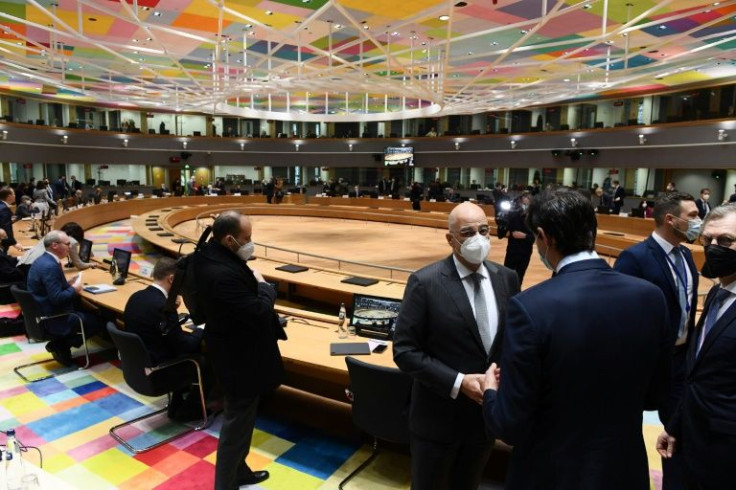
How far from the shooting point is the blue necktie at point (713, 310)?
2.17 metres

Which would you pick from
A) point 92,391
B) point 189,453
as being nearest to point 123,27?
point 92,391

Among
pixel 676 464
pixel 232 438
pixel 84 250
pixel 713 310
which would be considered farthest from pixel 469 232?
pixel 84 250

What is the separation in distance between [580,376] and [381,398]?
5.62ft

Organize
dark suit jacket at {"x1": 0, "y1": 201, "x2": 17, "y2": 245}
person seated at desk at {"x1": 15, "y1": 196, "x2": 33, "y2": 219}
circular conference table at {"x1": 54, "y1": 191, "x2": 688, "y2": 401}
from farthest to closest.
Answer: person seated at desk at {"x1": 15, "y1": 196, "x2": 33, "y2": 219}
dark suit jacket at {"x1": 0, "y1": 201, "x2": 17, "y2": 245}
circular conference table at {"x1": 54, "y1": 191, "x2": 688, "y2": 401}

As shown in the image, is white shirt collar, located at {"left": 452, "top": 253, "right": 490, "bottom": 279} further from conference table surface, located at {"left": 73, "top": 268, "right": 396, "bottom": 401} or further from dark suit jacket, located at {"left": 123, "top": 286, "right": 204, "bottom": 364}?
dark suit jacket, located at {"left": 123, "top": 286, "right": 204, "bottom": 364}

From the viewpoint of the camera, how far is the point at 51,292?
4.90 metres

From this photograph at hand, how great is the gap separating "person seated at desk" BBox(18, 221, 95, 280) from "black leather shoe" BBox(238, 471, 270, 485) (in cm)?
426

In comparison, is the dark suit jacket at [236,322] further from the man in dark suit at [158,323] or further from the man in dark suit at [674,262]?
the man in dark suit at [674,262]

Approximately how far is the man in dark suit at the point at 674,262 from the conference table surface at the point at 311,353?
1732mm

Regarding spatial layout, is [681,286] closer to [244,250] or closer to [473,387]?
[473,387]

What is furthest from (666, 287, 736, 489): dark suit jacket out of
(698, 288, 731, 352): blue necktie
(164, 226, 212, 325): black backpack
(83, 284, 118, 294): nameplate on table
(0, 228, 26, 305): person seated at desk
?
(0, 228, 26, 305): person seated at desk

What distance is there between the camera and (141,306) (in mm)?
3869

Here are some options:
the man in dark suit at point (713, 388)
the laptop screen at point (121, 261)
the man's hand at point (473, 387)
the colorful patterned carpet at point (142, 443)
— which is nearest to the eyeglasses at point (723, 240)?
the man in dark suit at point (713, 388)

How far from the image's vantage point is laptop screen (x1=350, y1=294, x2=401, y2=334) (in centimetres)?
414
